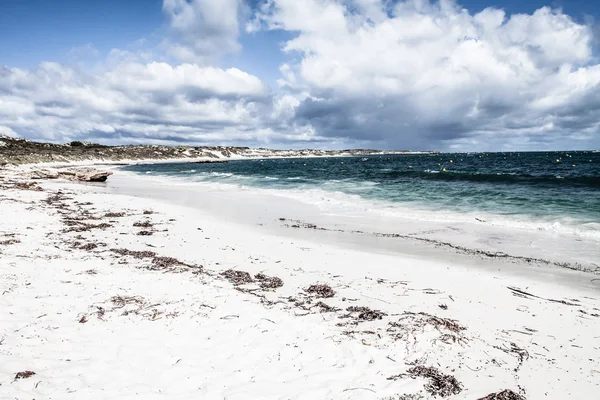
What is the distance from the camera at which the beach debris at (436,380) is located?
4211 millimetres

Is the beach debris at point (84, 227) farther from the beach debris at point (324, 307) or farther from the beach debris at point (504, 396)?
the beach debris at point (504, 396)

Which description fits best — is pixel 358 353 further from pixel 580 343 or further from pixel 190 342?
pixel 580 343

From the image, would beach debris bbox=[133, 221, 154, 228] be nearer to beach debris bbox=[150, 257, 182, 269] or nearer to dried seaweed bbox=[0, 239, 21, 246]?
dried seaweed bbox=[0, 239, 21, 246]

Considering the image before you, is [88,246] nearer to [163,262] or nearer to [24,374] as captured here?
[163,262]

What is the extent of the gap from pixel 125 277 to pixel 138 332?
263 centimetres

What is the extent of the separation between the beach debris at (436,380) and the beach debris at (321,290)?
2.66 m

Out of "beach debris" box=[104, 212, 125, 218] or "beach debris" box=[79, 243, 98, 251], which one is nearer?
"beach debris" box=[79, 243, 98, 251]

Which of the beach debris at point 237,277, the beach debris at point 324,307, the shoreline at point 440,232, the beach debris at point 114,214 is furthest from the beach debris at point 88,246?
the beach debris at point 324,307

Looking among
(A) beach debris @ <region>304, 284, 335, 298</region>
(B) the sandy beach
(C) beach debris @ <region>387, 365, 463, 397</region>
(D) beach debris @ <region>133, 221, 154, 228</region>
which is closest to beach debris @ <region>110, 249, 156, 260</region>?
(B) the sandy beach

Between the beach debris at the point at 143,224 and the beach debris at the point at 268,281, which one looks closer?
the beach debris at the point at 268,281

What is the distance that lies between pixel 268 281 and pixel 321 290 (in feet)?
4.47

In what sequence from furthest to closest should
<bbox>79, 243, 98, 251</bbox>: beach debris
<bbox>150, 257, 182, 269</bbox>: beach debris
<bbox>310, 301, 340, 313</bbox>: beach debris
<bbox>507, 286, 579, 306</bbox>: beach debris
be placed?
1. <bbox>79, 243, 98, 251</bbox>: beach debris
2. <bbox>150, 257, 182, 269</bbox>: beach debris
3. <bbox>507, 286, 579, 306</bbox>: beach debris
4. <bbox>310, 301, 340, 313</bbox>: beach debris

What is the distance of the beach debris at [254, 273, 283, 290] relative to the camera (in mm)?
7550

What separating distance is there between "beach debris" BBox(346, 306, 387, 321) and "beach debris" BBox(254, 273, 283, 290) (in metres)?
1.92
